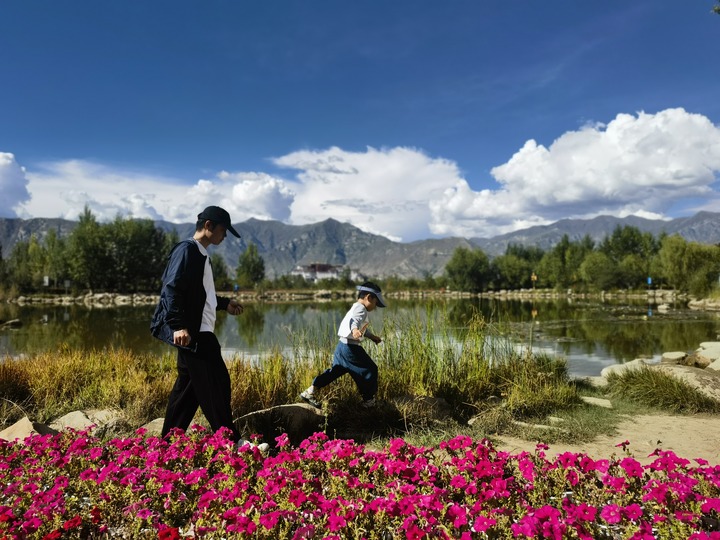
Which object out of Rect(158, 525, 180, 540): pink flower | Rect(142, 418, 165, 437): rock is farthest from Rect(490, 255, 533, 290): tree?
Rect(158, 525, 180, 540): pink flower

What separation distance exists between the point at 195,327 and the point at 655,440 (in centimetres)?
448

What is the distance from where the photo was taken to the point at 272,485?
2.51 metres

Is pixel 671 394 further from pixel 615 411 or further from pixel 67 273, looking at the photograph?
pixel 67 273

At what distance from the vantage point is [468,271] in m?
82.0

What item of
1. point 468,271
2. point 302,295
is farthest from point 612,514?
point 468,271

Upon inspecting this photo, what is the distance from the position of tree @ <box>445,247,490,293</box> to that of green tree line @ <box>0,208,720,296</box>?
17 cm

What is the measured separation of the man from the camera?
345 centimetres

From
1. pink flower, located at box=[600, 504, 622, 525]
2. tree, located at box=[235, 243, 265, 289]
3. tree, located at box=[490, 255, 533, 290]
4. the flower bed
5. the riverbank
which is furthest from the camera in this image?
tree, located at box=[490, 255, 533, 290]

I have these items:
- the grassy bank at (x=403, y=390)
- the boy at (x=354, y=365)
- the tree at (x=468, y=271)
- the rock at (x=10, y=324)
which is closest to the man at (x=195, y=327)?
the grassy bank at (x=403, y=390)

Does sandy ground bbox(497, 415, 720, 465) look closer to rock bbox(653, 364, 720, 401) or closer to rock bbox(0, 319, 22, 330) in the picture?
rock bbox(653, 364, 720, 401)

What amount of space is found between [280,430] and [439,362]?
243 cm

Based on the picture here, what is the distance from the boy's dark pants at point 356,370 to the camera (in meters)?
4.90

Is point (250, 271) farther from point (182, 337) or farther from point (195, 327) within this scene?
point (182, 337)

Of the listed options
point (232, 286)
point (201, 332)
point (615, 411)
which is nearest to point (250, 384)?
point (201, 332)
